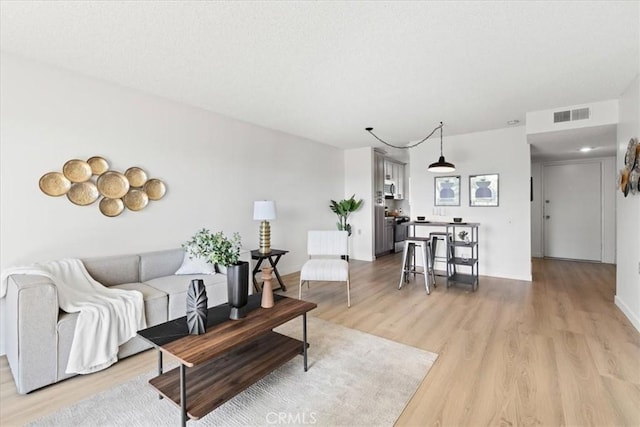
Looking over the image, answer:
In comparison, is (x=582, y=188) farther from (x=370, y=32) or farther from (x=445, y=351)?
Result: (x=370, y=32)

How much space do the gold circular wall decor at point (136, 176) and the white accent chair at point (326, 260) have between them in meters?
2.15

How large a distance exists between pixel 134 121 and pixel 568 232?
8.31 meters

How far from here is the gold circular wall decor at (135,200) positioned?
3281mm

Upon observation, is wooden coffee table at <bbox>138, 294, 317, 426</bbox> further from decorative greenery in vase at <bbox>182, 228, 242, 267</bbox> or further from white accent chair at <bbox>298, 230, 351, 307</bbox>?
white accent chair at <bbox>298, 230, 351, 307</bbox>

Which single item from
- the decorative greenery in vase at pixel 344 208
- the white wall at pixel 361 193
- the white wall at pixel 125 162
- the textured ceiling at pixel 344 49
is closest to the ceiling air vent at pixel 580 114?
the textured ceiling at pixel 344 49

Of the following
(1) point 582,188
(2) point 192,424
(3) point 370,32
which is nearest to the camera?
(2) point 192,424

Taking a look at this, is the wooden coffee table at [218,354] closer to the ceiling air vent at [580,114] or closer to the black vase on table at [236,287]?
the black vase on table at [236,287]

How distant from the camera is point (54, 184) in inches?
110

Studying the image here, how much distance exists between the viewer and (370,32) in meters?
2.23

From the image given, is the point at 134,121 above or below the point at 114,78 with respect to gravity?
below

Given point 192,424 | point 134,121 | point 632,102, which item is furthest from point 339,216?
point 192,424

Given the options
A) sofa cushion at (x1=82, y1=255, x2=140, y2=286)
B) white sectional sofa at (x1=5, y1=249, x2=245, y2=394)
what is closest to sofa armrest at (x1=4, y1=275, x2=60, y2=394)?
white sectional sofa at (x1=5, y1=249, x2=245, y2=394)

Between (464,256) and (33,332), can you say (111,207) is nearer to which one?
(33,332)

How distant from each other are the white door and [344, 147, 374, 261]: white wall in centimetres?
401
